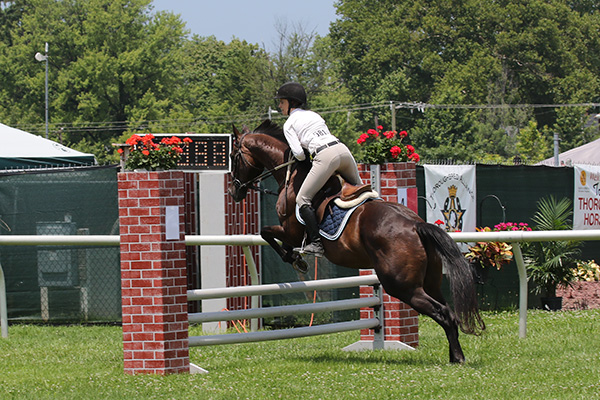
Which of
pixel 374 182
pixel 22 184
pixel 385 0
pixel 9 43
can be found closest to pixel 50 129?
pixel 9 43

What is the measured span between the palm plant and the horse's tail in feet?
20.9

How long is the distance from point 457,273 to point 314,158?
1.83 meters

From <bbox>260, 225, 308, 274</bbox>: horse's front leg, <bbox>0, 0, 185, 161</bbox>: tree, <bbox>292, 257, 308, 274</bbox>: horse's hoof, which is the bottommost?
<bbox>292, 257, 308, 274</bbox>: horse's hoof

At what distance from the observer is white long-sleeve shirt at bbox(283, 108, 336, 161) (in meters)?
8.52

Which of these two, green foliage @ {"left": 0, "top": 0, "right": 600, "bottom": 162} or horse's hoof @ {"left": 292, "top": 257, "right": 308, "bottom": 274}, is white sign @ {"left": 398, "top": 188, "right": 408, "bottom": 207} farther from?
green foliage @ {"left": 0, "top": 0, "right": 600, "bottom": 162}

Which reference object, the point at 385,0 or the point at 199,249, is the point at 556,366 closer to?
the point at 199,249

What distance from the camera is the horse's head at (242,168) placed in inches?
376

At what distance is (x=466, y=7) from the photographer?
3044 inches

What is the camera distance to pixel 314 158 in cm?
845

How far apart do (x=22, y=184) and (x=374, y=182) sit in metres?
6.43

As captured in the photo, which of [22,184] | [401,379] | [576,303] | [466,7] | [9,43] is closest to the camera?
[401,379]

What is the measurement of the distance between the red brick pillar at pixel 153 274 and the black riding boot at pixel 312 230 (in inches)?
48.0

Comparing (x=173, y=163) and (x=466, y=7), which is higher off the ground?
(x=466, y=7)

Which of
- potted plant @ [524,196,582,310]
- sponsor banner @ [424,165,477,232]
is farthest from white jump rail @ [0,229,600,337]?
sponsor banner @ [424,165,477,232]
